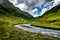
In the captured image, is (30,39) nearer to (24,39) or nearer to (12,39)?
(24,39)

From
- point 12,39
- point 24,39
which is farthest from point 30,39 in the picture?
point 12,39

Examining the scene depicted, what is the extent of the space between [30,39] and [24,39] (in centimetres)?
105

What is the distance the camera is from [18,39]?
32125mm

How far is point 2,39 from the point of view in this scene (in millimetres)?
32375

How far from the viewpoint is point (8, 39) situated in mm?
32031

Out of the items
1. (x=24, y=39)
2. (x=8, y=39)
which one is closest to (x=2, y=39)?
(x=8, y=39)

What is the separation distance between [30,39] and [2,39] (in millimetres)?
4986

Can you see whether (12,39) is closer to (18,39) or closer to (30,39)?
(18,39)

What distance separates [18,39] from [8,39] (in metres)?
1.75

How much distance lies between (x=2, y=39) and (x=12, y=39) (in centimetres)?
186

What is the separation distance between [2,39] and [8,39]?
116 centimetres

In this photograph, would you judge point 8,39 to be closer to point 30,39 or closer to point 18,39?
point 18,39

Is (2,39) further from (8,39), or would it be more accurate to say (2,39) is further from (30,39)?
(30,39)

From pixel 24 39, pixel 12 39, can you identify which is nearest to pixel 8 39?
pixel 12 39
